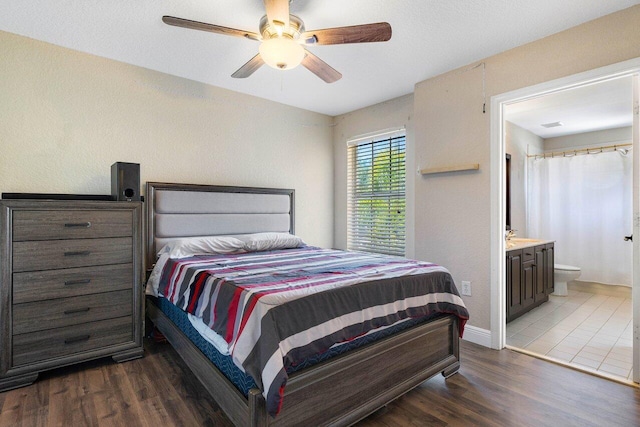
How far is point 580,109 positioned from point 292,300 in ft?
14.3

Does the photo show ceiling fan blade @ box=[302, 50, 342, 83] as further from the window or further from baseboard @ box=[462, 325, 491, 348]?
baseboard @ box=[462, 325, 491, 348]

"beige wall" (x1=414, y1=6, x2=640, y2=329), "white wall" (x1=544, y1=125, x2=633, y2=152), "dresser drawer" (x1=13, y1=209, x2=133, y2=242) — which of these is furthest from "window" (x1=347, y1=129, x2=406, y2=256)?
"white wall" (x1=544, y1=125, x2=633, y2=152)

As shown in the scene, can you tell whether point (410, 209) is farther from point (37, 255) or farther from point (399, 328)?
point (37, 255)

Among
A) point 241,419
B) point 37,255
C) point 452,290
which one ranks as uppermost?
point 37,255

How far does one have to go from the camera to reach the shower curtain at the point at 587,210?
173 inches

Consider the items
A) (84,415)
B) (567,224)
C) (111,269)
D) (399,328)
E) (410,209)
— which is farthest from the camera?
(567,224)

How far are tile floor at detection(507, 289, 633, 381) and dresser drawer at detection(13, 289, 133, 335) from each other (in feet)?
10.8

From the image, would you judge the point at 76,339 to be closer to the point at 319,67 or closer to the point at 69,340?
the point at 69,340

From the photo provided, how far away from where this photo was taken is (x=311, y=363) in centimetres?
158

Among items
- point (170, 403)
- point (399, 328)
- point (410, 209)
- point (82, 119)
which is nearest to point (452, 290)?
point (399, 328)

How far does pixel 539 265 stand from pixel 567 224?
1534 millimetres

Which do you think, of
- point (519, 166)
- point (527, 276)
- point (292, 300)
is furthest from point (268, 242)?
point (519, 166)

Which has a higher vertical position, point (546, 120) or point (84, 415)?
point (546, 120)

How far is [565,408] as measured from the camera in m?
1.92
